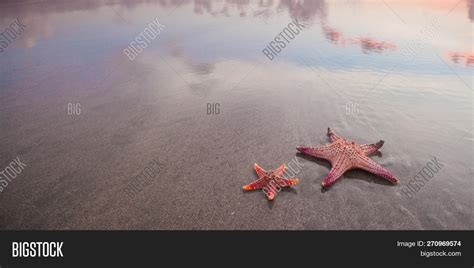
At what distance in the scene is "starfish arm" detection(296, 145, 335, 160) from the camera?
13.8 ft

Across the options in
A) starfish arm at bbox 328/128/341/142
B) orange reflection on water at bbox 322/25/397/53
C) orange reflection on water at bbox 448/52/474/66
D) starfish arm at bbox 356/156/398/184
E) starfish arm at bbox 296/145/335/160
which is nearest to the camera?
starfish arm at bbox 356/156/398/184

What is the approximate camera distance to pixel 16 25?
37.4 feet

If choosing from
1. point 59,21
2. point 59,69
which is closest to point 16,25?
point 59,21

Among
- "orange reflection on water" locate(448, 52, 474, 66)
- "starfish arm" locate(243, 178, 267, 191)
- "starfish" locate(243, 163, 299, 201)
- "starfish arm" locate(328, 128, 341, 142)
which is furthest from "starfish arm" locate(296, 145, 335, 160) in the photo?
"orange reflection on water" locate(448, 52, 474, 66)

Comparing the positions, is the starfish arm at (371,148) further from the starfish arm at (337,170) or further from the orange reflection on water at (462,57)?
the orange reflection on water at (462,57)

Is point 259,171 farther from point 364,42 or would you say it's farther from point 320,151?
point 364,42

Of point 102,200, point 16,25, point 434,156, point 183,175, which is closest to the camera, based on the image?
point 102,200

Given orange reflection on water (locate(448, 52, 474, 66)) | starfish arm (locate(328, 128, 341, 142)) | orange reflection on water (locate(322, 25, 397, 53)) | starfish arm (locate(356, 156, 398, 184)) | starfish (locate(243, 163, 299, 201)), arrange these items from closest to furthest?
starfish (locate(243, 163, 299, 201)) < starfish arm (locate(356, 156, 398, 184)) < starfish arm (locate(328, 128, 341, 142)) < orange reflection on water (locate(448, 52, 474, 66)) < orange reflection on water (locate(322, 25, 397, 53))

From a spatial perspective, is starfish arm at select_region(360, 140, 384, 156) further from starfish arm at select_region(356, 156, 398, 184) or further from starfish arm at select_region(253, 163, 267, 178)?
starfish arm at select_region(253, 163, 267, 178)

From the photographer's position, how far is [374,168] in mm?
3932

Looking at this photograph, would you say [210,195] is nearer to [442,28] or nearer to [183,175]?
[183,175]

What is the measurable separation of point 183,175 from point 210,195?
0.58 metres

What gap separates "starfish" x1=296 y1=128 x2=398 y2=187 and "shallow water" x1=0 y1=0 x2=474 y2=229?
14 centimetres

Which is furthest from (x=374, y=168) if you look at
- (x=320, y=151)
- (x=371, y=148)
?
(x=320, y=151)
